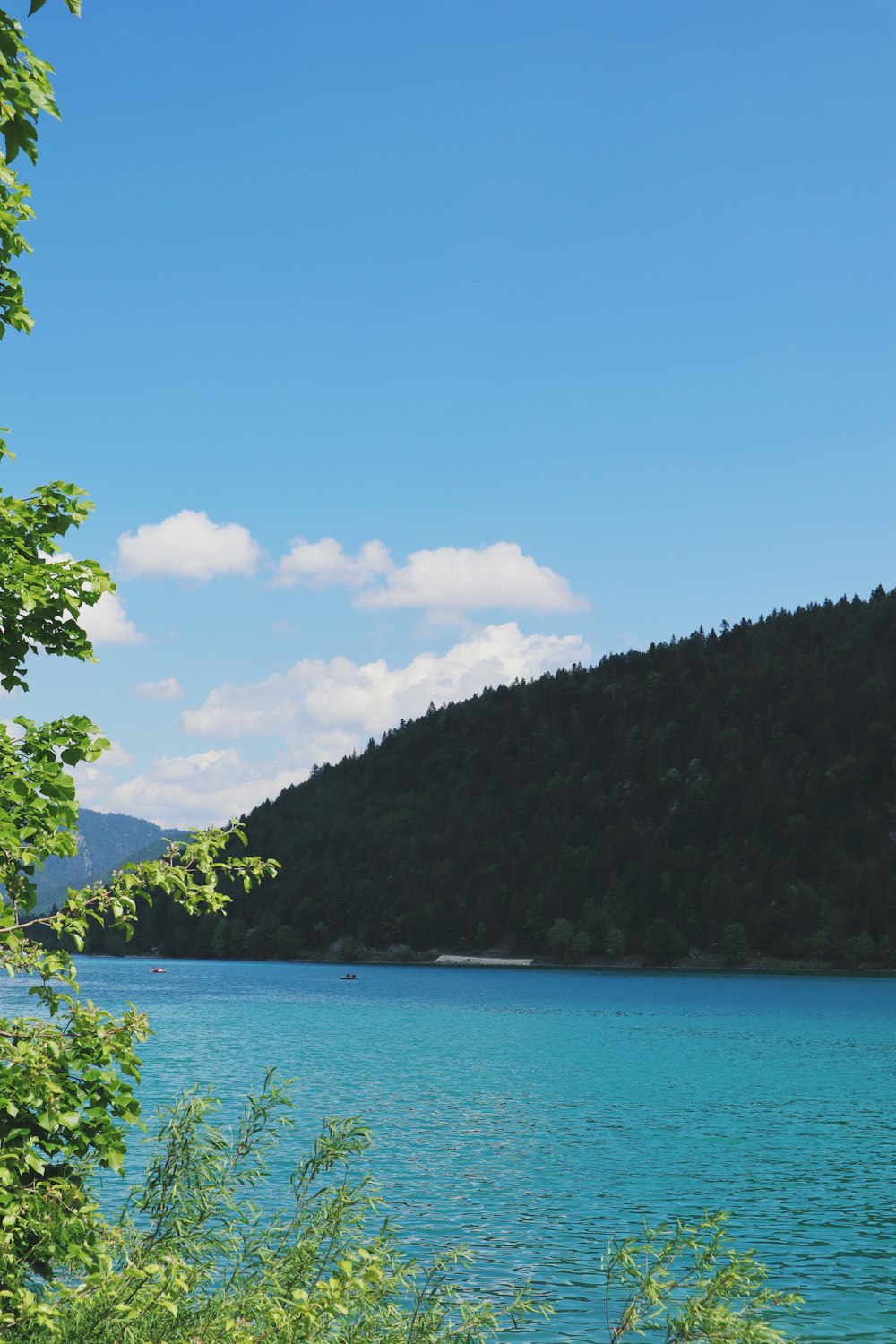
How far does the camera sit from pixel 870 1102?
5672cm

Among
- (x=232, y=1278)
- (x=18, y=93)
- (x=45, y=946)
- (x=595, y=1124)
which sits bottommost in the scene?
(x=595, y=1124)

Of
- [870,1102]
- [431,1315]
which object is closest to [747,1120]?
[870,1102]

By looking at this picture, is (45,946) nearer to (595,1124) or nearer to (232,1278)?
(232,1278)

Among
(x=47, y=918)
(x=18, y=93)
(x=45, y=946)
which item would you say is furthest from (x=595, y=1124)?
(x=18, y=93)

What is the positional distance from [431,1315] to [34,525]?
9.56 m

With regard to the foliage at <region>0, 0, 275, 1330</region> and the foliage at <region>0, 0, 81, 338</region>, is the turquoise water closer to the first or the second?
the foliage at <region>0, 0, 275, 1330</region>

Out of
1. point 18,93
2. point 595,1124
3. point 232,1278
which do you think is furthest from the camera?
point 595,1124

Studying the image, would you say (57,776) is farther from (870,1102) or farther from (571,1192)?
(870,1102)

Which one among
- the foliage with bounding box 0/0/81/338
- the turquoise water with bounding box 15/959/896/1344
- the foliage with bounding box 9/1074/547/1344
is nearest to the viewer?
the foliage with bounding box 0/0/81/338

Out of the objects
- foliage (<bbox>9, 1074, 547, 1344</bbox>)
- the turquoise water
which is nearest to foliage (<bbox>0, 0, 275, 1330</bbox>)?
foliage (<bbox>9, 1074, 547, 1344</bbox>)

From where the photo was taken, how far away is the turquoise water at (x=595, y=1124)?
28.3 metres

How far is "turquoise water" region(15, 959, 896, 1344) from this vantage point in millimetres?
28312

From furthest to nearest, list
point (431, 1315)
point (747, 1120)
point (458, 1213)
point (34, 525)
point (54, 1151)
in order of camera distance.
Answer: point (747, 1120) < point (458, 1213) < point (431, 1315) < point (34, 525) < point (54, 1151)

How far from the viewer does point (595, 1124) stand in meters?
49.1
